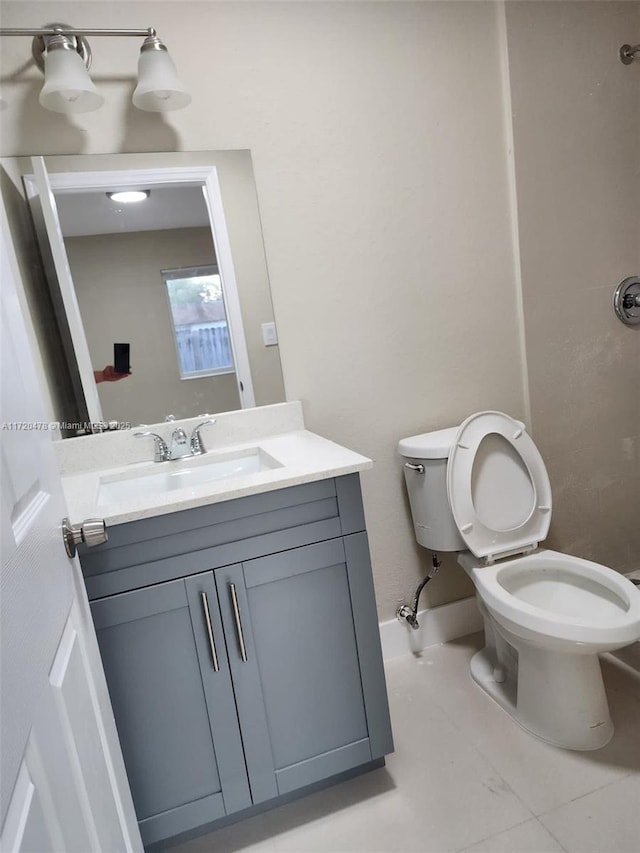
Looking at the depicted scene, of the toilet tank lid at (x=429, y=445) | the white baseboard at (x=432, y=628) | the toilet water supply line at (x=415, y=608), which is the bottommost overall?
the white baseboard at (x=432, y=628)

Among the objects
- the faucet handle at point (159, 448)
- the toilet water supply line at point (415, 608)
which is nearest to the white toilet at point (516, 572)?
the toilet water supply line at point (415, 608)

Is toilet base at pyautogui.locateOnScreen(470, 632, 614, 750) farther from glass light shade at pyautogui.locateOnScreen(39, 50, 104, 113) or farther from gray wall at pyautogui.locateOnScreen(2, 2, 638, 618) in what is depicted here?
glass light shade at pyautogui.locateOnScreen(39, 50, 104, 113)

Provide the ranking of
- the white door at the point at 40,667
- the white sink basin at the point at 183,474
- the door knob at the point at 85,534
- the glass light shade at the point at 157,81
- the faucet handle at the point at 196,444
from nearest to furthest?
the white door at the point at 40,667 < the door knob at the point at 85,534 < the glass light shade at the point at 157,81 < the white sink basin at the point at 183,474 < the faucet handle at the point at 196,444

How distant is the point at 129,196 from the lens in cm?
155

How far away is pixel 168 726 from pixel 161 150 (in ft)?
4.99

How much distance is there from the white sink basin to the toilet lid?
1.98ft

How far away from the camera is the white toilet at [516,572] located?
1.46 meters

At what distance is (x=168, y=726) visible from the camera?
A: 1229 mm

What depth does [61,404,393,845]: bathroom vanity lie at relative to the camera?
46.6 inches

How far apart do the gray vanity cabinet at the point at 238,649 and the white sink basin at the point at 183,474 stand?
27 cm

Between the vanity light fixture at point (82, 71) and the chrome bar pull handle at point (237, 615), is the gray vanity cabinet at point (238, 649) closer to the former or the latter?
the chrome bar pull handle at point (237, 615)

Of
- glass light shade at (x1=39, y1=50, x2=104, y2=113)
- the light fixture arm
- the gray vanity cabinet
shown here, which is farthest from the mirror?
the gray vanity cabinet

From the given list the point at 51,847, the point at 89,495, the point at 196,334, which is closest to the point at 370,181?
the point at 196,334

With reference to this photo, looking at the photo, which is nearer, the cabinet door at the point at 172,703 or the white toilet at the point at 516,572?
the cabinet door at the point at 172,703
